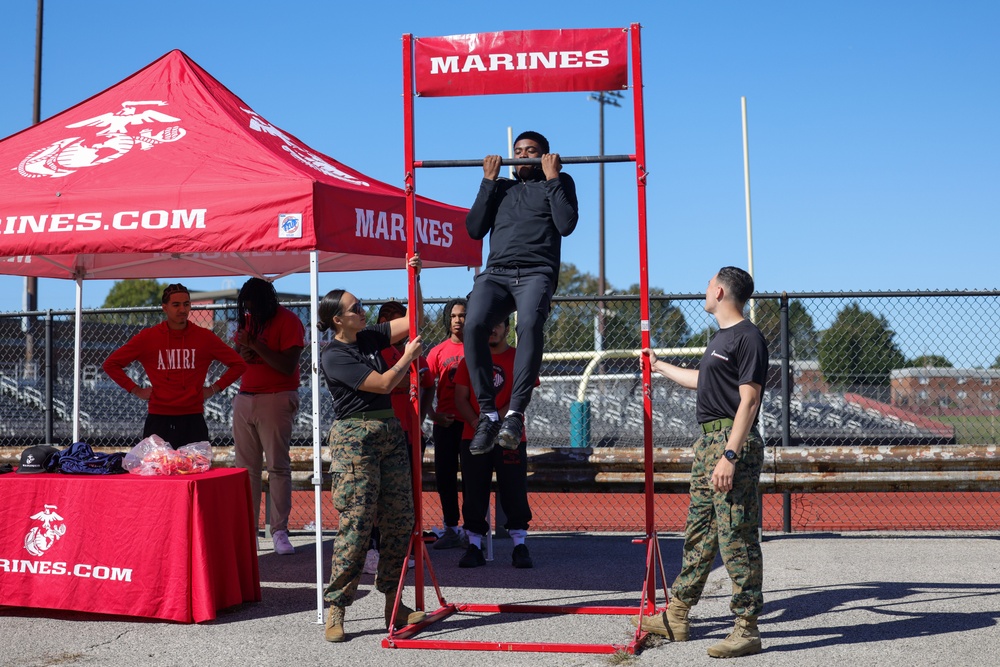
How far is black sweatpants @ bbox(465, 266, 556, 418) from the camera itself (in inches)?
A: 215

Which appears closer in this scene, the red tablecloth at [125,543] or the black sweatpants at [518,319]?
the black sweatpants at [518,319]

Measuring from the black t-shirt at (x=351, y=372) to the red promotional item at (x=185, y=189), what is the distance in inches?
26.1

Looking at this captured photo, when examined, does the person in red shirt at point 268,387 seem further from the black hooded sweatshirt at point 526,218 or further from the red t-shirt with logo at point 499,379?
the black hooded sweatshirt at point 526,218

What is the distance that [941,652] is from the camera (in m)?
5.11

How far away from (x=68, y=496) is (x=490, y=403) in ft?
8.64

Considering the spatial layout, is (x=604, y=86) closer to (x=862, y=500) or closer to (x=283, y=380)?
(x=283, y=380)

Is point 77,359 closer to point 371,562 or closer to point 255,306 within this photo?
point 255,306

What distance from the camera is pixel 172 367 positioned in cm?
746

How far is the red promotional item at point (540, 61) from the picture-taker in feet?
18.6

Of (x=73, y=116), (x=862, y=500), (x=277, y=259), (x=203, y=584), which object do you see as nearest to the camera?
(x=203, y=584)

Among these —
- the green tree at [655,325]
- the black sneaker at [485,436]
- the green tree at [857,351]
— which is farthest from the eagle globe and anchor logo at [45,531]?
the green tree at [857,351]

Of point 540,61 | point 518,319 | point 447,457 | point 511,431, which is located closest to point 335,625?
point 511,431

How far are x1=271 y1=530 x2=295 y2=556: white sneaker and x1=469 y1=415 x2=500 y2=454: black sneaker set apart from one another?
126 inches

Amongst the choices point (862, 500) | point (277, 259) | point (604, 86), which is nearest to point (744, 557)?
point (604, 86)
